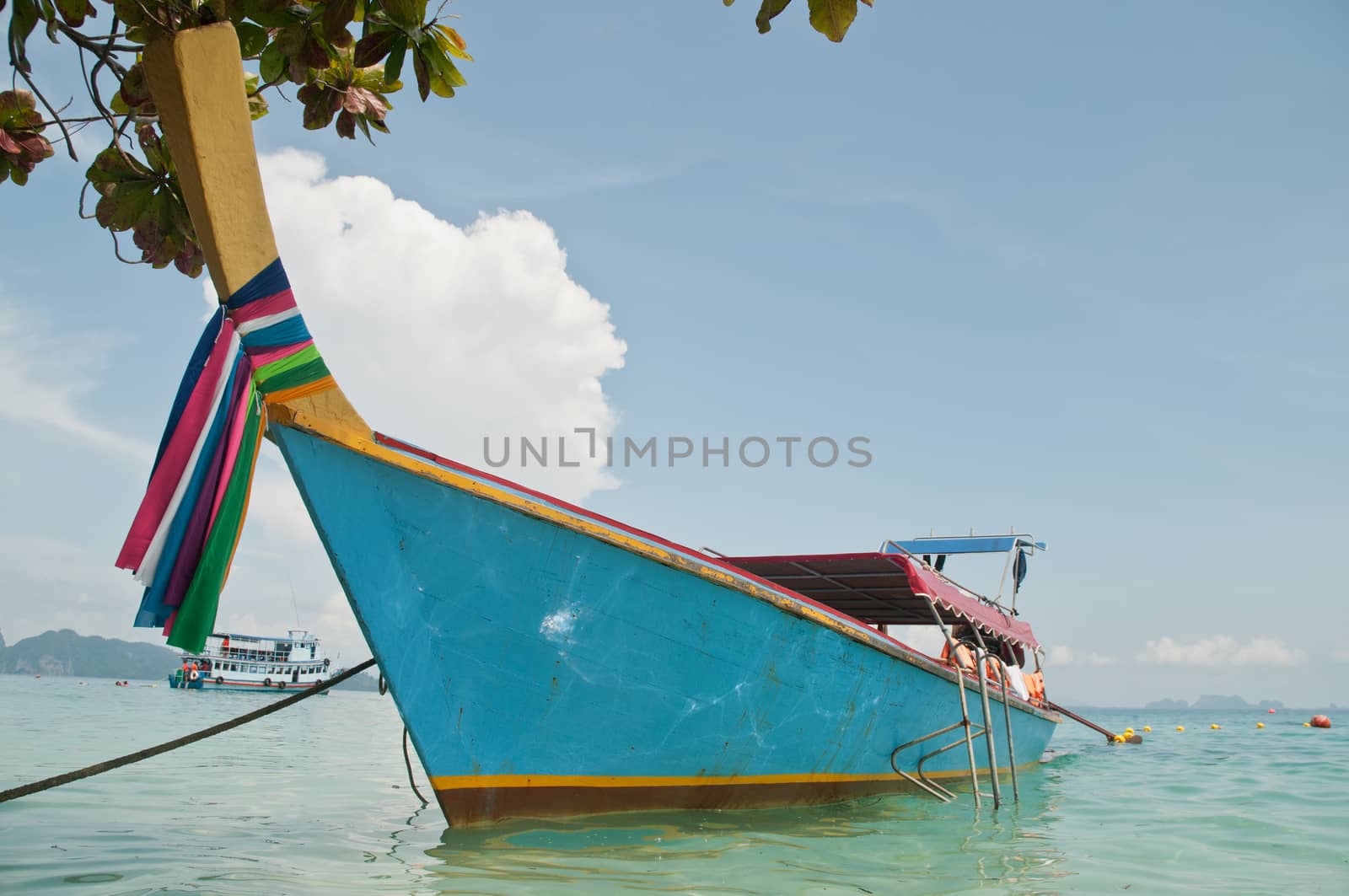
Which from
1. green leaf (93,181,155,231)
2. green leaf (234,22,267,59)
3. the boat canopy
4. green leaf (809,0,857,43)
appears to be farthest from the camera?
the boat canopy

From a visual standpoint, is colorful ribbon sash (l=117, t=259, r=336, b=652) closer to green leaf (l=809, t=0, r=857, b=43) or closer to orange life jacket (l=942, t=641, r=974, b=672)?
green leaf (l=809, t=0, r=857, b=43)

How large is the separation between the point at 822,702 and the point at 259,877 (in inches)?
152

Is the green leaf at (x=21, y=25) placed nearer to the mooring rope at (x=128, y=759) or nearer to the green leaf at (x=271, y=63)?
the green leaf at (x=271, y=63)

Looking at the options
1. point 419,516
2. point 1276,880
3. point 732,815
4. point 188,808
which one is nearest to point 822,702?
point 732,815

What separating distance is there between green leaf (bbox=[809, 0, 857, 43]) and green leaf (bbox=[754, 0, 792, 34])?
10cm

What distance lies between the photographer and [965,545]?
12258mm

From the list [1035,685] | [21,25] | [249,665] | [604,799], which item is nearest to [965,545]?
[1035,685]

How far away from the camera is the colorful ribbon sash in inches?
143

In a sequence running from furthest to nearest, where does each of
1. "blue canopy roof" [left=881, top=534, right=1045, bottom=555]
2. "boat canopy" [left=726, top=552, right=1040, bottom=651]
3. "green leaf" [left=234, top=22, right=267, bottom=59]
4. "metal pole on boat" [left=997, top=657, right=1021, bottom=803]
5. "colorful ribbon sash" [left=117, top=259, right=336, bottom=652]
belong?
"blue canopy roof" [left=881, top=534, right=1045, bottom=555]
"metal pole on boat" [left=997, top=657, right=1021, bottom=803]
"boat canopy" [left=726, top=552, right=1040, bottom=651]
"colorful ribbon sash" [left=117, top=259, right=336, bottom=652]
"green leaf" [left=234, top=22, right=267, bottom=59]

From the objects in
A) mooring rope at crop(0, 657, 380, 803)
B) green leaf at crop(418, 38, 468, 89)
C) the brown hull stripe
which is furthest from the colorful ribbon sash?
the brown hull stripe

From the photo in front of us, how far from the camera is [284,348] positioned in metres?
4.13

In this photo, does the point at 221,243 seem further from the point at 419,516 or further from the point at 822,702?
the point at 822,702

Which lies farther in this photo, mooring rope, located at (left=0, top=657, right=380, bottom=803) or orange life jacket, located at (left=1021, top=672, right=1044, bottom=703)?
orange life jacket, located at (left=1021, top=672, right=1044, bottom=703)

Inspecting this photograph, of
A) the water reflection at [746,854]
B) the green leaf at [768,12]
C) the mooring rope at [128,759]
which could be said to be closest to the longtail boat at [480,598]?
the water reflection at [746,854]
